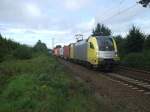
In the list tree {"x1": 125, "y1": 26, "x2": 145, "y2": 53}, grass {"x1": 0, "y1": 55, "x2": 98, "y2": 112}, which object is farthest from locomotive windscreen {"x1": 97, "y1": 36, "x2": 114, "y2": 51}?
grass {"x1": 0, "y1": 55, "x2": 98, "y2": 112}

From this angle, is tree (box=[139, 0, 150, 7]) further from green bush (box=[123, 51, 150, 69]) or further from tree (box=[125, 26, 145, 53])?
tree (box=[125, 26, 145, 53])

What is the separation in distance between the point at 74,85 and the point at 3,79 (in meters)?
5.72

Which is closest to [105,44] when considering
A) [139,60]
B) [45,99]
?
[139,60]

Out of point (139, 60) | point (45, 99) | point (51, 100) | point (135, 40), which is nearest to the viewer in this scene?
point (51, 100)

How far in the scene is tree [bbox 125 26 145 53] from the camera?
42094 mm

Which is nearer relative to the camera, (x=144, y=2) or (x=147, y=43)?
(x=144, y=2)

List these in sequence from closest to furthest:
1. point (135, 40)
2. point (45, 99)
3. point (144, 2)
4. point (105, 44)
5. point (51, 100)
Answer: point (51, 100), point (45, 99), point (105, 44), point (144, 2), point (135, 40)

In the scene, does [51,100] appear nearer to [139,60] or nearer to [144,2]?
[144,2]

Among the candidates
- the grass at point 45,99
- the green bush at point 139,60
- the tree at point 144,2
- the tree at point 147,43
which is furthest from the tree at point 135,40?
the grass at point 45,99

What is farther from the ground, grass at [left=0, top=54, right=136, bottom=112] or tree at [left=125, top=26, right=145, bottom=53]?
tree at [left=125, top=26, right=145, bottom=53]

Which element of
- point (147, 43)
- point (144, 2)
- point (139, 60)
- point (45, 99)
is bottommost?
point (45, 99)

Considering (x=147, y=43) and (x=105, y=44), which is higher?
(x=147, y=43)

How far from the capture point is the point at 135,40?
42.3m

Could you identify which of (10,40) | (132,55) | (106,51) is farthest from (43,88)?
(10,40)
